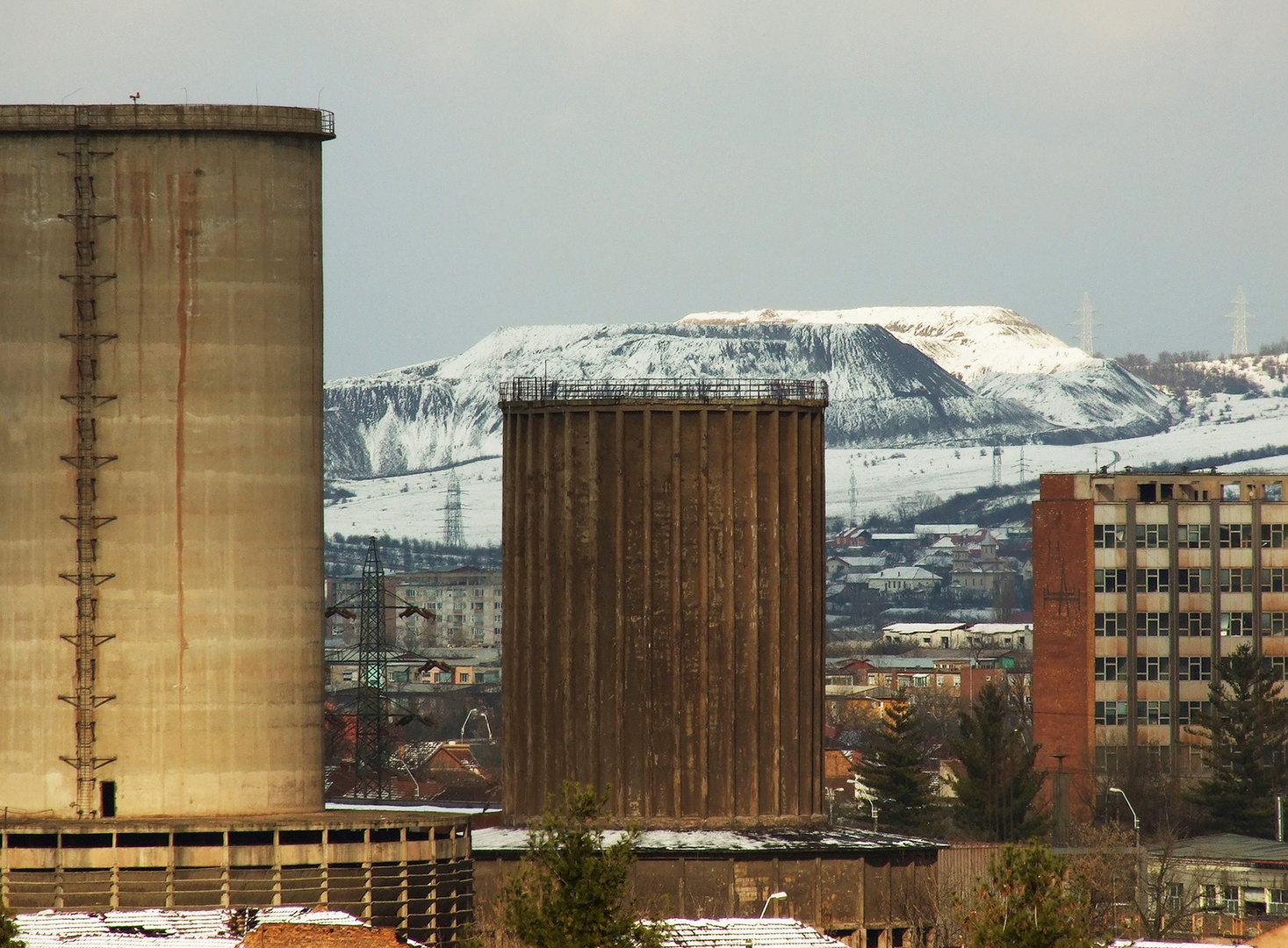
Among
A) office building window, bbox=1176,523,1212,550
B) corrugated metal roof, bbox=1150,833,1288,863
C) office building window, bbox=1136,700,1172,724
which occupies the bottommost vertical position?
corrugated metal roof, bbox=1150,833,1288,863

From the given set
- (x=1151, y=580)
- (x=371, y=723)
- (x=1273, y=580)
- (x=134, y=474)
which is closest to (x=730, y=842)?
(x=134, y=474)

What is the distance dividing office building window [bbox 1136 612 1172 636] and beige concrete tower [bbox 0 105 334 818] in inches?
2900

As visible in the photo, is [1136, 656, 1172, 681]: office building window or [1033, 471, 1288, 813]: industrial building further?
[1136, 656, 1172, 681]: office building window

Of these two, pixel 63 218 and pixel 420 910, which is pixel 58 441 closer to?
pixel 63 218

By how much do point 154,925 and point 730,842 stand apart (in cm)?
2297

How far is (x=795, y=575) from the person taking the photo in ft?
264

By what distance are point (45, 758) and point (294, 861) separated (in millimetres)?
8095

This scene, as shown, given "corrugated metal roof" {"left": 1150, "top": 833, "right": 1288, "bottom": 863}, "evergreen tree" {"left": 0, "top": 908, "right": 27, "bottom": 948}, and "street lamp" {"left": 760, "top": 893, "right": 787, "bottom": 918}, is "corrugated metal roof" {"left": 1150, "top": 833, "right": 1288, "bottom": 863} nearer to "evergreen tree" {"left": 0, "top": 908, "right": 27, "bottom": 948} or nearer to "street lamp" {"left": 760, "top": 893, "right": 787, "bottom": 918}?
"street lamp" {"left": 760, "top": 893, "right": 787, "bottom": 918}

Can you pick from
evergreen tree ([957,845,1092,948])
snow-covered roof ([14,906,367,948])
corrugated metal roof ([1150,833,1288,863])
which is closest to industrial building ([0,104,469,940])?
snow-covered roof ([14,906,367,948])

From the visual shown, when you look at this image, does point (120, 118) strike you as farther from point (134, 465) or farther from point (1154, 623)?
point (1154, 623)

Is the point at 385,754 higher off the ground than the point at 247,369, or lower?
lower

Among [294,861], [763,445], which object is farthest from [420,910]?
[763,445]

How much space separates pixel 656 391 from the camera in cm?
8206

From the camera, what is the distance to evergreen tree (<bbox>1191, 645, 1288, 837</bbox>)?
121m
